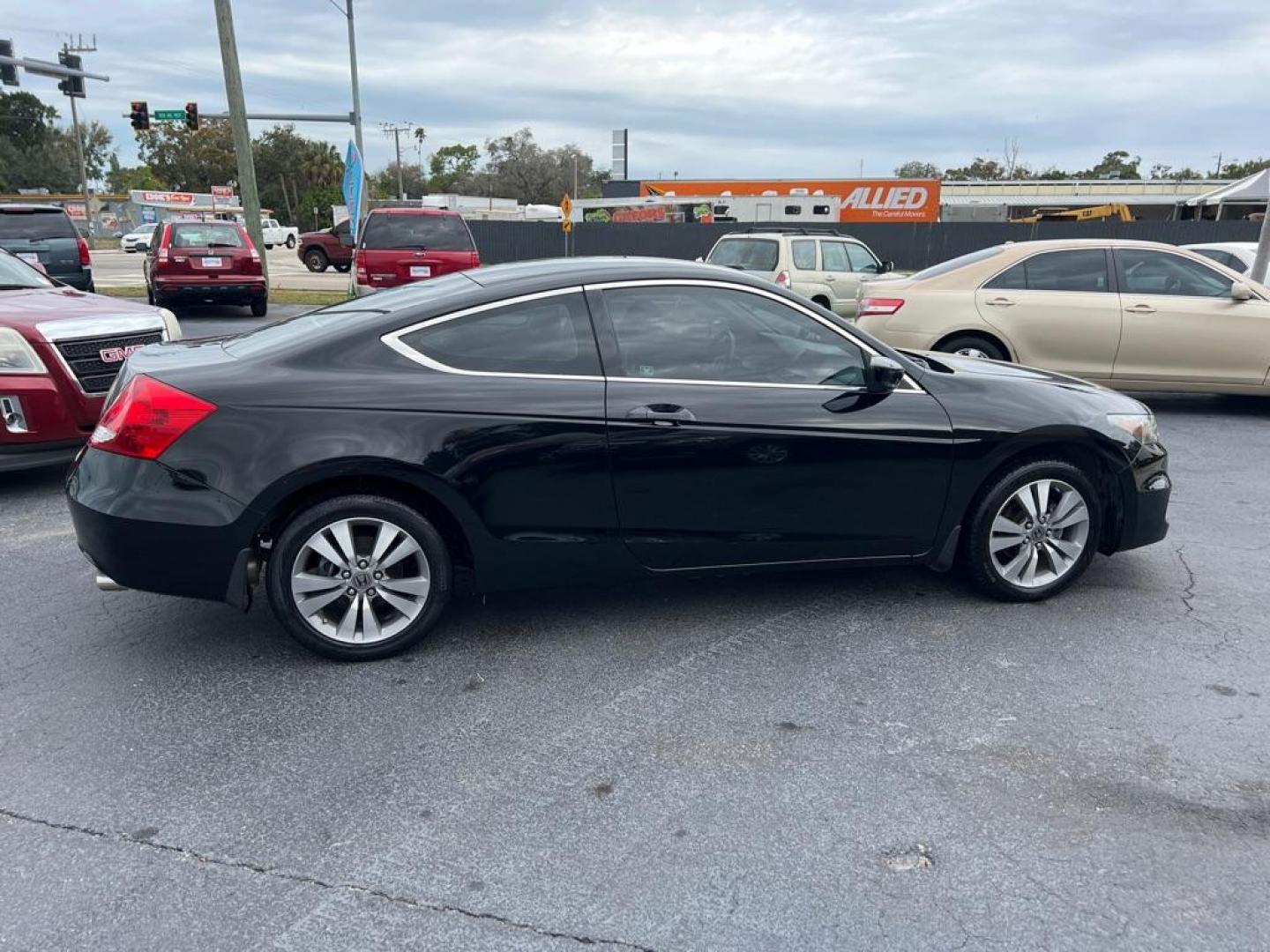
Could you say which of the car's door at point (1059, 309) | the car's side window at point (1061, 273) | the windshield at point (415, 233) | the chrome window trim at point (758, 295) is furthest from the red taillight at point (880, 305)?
the windshield at point (415, 233)

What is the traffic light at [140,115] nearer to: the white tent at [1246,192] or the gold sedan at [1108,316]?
the gold sedan at [1108,316]

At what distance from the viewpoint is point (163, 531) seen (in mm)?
3557

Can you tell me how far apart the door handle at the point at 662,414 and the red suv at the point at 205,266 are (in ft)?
44.2

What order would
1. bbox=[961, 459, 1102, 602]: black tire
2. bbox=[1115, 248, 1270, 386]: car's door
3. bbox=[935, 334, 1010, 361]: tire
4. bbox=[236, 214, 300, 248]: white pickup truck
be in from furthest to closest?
bbox=[236, 214, 300, 248]: white pickup truck, bbox=[935, 334, 1010, 361]: tire, bbox=[1115, 248, 1270, 386]: car's door, bbox=[961, 459, 1102, 602]: black tire

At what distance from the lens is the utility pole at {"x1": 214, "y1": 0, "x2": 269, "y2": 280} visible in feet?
50.6

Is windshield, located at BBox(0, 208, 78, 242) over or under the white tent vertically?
under

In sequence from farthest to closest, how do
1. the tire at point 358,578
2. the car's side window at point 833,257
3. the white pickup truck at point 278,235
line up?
the white pickup truck at point 278,235
the car's side window at point 833,257
the tire at point 358,578


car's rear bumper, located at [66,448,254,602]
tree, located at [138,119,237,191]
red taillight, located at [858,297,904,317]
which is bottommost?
car's rear bumper, located at [66,448,254,602]

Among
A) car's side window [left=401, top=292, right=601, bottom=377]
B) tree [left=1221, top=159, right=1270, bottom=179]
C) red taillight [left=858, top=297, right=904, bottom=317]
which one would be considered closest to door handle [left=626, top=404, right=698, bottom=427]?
car's side window [left=401, top=292, right=601, bottom=377]

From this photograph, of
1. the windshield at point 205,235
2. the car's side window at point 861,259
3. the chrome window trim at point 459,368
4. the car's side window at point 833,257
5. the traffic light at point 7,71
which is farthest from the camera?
the traffic light at point 7,71

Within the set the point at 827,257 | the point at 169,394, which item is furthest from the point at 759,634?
the point at 827,257

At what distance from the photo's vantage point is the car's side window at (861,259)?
14977 mm

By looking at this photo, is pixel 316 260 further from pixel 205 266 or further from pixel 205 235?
pixel 205 266

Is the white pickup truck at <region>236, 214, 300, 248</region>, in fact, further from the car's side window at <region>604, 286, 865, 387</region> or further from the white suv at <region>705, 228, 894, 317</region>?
the car's side window at <region>604, 286, 865, 387</region>
